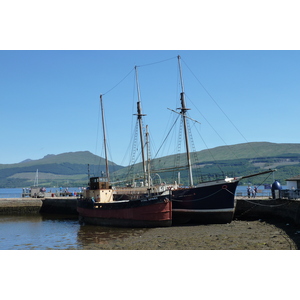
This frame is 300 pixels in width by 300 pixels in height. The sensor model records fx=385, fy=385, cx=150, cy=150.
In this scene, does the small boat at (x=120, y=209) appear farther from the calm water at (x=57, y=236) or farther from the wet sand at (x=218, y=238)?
the wet sand at (x=218, y=238)

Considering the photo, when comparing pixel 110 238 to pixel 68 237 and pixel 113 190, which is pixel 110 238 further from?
pixel 113 190

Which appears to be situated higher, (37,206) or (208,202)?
(208,202)

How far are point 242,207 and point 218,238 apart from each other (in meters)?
14.9

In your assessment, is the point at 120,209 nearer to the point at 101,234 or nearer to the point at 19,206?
the point at 101,234

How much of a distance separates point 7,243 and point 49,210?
32625mm

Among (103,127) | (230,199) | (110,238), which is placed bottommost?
(110,238)

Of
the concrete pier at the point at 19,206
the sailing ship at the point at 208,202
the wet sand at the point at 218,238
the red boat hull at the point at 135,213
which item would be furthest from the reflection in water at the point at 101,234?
the concrete pier at the point at 19,206

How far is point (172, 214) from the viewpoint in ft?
132

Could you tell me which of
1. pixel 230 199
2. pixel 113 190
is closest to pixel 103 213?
pixel 113 190

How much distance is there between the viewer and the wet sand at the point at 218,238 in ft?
80.0

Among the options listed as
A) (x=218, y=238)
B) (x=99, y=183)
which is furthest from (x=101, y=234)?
(x=218, y=238)

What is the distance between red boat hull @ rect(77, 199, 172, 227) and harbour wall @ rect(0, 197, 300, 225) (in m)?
8.76

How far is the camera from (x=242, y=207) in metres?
41.9

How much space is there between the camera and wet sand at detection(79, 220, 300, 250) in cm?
2438
